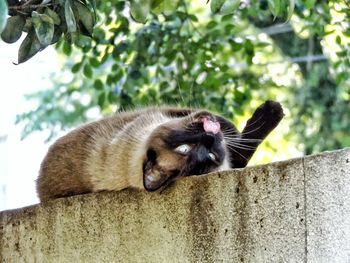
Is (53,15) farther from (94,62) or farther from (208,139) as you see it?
(94,62)

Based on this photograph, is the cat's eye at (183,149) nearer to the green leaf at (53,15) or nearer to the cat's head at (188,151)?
the cat's head at (188,151)

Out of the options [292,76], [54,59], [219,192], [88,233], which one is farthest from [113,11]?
[54,59]

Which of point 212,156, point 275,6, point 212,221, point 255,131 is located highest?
point 275,6

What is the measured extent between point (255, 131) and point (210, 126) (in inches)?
21.5

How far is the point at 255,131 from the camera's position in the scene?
4039mm

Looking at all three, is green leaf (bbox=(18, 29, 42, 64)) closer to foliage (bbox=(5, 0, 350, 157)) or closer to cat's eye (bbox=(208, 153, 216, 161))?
cat's eye (bbox=(208, 153, 216, 161))

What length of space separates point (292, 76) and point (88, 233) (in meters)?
5.81

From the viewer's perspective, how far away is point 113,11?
584 cm

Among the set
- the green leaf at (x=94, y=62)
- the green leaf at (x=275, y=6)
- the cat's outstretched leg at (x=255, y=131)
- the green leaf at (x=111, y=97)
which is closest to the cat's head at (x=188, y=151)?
the cat's outstretched leg at (x=255, y=131)

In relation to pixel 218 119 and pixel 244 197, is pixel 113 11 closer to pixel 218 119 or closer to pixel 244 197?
pixel 218 119

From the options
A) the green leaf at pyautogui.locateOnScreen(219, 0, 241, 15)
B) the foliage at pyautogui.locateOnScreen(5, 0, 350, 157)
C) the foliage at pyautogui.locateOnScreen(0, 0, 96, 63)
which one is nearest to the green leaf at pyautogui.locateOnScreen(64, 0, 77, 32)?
the foliage at pyautogui.locateOnScreen(0, 0, 96, 63)

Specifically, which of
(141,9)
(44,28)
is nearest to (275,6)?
(141,9)

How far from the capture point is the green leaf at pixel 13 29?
317 centimetres

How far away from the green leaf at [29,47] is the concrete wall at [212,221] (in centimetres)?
72
